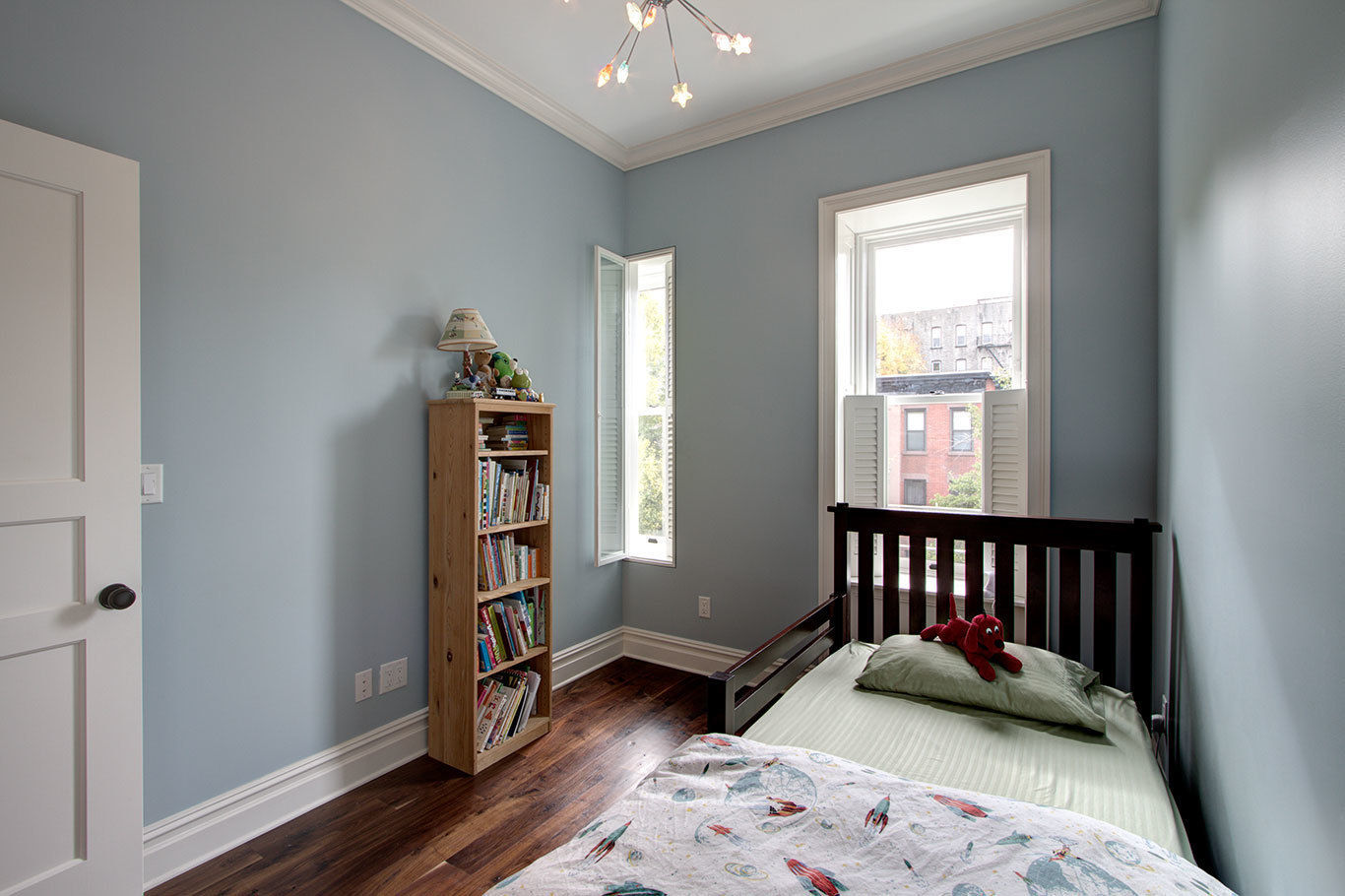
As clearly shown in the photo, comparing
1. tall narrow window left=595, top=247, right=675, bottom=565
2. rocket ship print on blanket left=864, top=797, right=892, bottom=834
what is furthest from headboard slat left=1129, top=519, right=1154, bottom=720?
tall narrow window left=595, top=247, right=675, bottom=565

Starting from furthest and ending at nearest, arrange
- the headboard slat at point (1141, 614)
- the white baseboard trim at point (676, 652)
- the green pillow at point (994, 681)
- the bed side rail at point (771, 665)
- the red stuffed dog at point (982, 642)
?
the white baseboard trim at point (676, 652) < the headboard slat at point (1141, 614) < the red stuffed dog at point (982, 642) < the green pillow at point (994, 681) < the bed side rail at point (771, 665)

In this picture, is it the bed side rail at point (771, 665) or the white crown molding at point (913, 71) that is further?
the white crown molding at point (913, 71)

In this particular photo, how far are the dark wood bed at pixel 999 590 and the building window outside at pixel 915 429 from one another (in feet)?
1.81

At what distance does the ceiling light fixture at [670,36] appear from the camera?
5.01 ft

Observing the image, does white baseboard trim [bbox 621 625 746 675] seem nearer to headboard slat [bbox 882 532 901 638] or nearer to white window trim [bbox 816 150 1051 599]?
white window trim [bbox 816 150 1051 599]

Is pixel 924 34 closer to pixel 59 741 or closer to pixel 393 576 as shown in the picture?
pixel 393 576

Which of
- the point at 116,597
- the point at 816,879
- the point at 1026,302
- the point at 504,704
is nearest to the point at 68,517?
the point at 116,597

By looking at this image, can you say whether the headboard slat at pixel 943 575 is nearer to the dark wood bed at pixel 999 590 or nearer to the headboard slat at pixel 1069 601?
the dark wood bed at pixel 999 590

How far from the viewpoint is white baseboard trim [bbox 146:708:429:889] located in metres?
1.75

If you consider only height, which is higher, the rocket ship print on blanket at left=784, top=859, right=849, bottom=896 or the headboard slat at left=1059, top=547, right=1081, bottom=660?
the headboard slat at left=1059, top=547, right=1081, bottom=660

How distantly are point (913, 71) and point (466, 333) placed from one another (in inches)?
86.0

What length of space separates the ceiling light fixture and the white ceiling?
0.11 ft

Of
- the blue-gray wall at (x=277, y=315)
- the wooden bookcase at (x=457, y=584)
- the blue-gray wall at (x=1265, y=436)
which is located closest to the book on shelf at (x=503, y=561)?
the wooden bookcase at (x=457, y=584)

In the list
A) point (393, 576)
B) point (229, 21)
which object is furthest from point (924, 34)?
point (393, 576)
